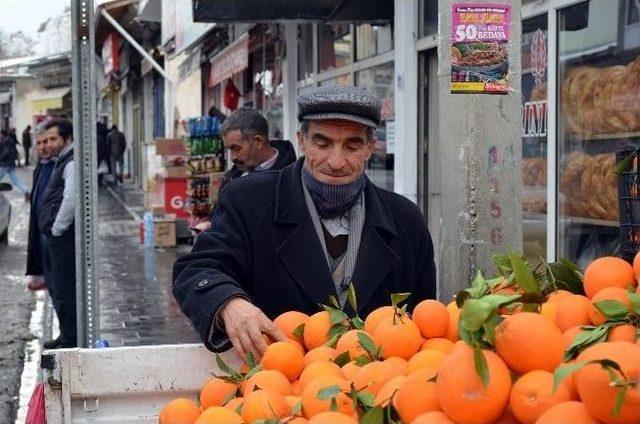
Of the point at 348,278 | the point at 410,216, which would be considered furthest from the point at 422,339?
the point at 410,216

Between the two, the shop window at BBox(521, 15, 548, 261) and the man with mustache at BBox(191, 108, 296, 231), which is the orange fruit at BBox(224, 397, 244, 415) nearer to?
the man with mustache at BBox(191, 108, 296, 231)

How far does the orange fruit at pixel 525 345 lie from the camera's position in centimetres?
203

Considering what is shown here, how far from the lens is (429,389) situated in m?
2.13

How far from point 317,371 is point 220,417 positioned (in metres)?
0.27

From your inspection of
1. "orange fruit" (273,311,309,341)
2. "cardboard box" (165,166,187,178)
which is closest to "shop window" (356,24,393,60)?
"cardboard box" (165,166,187,178)

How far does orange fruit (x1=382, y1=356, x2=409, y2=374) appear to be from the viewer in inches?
96.0

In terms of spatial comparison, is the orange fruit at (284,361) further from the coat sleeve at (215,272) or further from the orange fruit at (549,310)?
the orange fruit at (549,310)

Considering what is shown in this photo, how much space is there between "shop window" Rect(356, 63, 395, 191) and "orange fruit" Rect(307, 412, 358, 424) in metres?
7.54

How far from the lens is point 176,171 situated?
1650cm

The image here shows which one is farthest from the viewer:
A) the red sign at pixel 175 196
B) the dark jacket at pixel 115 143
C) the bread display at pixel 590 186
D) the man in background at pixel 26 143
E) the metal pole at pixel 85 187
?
the man in background at pixel 26 143

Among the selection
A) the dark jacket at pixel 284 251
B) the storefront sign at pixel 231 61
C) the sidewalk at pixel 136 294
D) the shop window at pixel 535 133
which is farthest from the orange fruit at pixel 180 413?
the storefront sign at pixel 231 61

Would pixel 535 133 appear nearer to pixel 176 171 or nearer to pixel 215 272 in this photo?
pixel 215 272

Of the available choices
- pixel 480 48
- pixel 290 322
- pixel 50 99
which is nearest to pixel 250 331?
pixel 290 322

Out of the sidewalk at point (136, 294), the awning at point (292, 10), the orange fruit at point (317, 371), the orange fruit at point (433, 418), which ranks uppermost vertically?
the awning at point (292, 10)
